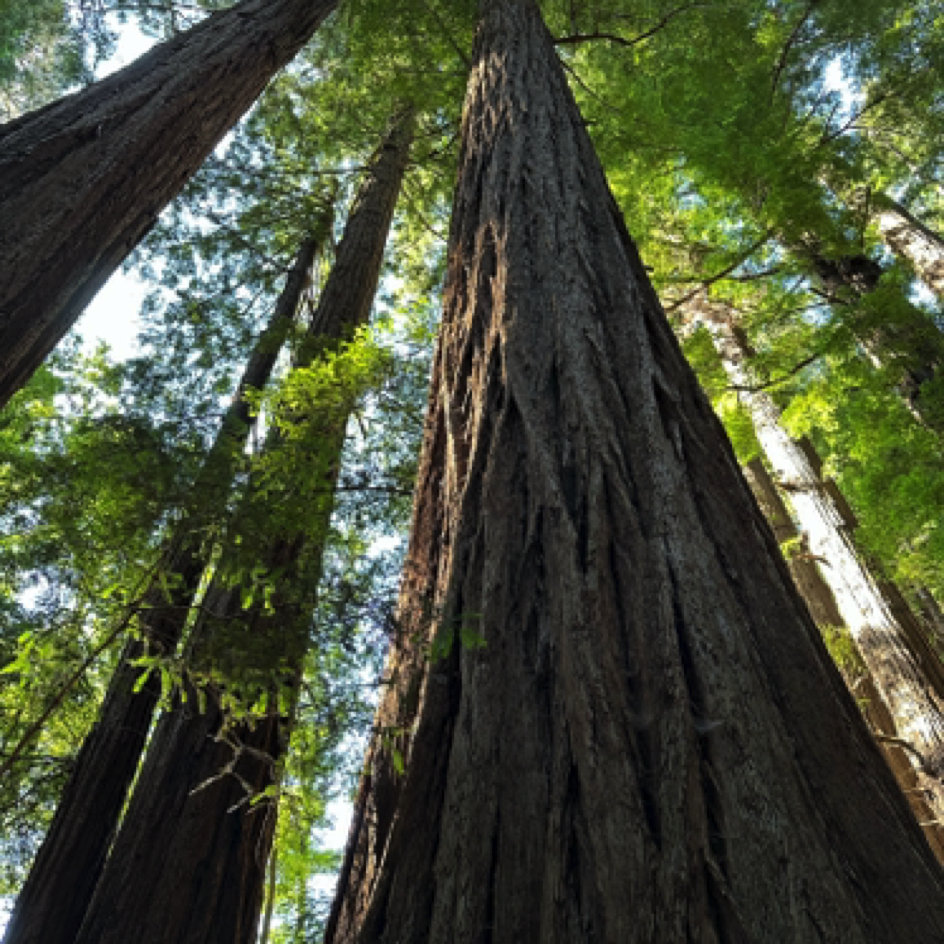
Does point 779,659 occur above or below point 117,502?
below

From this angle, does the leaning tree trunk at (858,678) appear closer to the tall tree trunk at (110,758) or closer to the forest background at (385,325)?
→ the forest background at (385,325)

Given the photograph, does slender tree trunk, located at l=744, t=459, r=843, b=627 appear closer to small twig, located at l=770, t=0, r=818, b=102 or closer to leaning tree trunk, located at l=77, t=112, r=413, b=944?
small twig, located at l=770, t=0, r=818, b=102

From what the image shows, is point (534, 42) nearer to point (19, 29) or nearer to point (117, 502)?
point (117, 502)

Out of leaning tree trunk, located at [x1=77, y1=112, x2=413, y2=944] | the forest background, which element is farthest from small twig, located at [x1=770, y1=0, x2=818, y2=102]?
leaning tree trunk, located at [x1=77, y1=112, x2=413, y2=944]

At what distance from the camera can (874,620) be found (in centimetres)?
712

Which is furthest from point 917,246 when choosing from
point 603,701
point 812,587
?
point 603,701

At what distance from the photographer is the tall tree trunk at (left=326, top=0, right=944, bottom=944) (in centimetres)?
123

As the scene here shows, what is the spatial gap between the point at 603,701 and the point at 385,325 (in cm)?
336

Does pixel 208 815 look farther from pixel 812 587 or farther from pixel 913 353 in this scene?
pixel 812 587

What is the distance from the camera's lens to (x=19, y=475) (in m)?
4.03

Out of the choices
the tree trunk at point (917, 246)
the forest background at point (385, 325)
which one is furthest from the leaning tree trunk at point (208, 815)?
the tree trunk at point (917, 246)

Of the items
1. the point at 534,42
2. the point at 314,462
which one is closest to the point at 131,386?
the point at 314,462

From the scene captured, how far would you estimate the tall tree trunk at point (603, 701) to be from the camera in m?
1.23

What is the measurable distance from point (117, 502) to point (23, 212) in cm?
136
